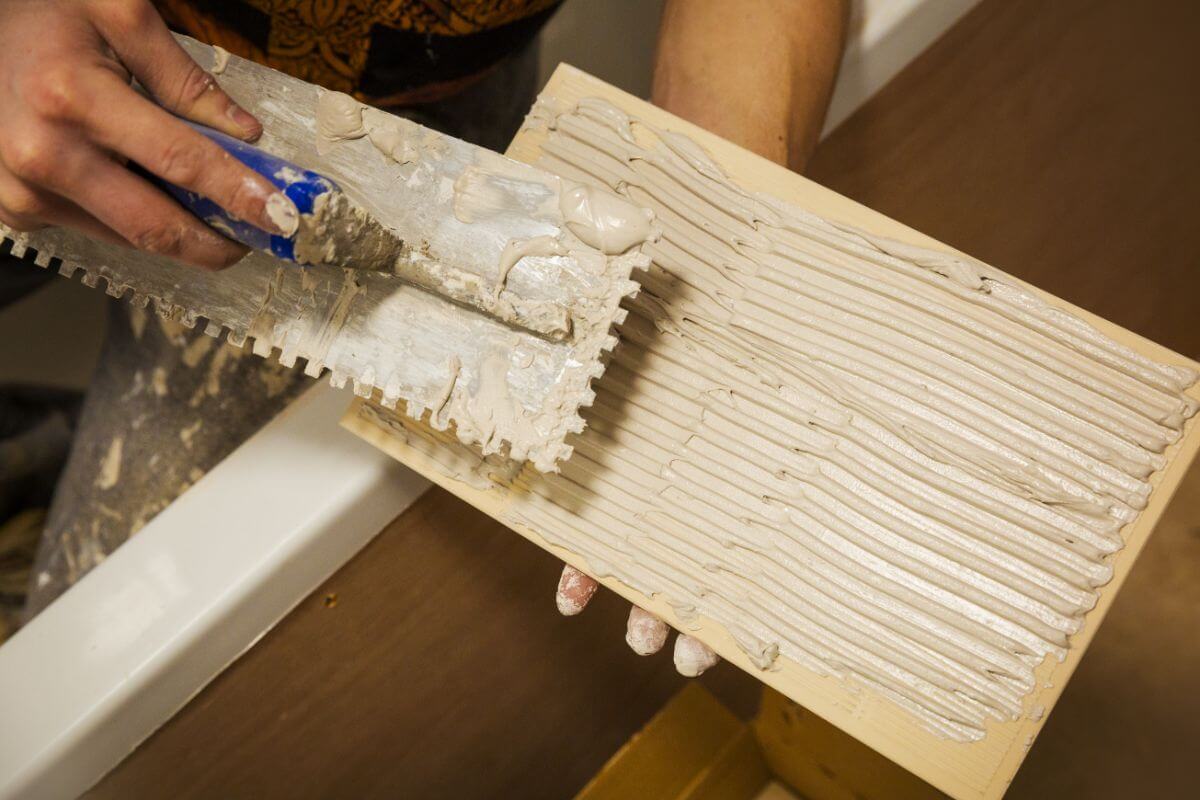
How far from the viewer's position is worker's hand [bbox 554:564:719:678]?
0.75 meters

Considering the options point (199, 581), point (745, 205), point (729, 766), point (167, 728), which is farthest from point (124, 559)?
point (729, 766)

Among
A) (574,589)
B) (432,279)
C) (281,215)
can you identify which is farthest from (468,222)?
(574,589)

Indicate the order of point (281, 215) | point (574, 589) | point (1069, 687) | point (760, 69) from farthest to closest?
point (1069, 687) < point (760, 69) < point (574, 589) < point (281, 215)

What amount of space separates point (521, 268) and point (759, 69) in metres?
0.42

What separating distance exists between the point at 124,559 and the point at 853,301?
29.2 inches

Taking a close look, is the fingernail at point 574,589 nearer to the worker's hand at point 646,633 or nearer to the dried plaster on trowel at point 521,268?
the worker's hand at point 646,633

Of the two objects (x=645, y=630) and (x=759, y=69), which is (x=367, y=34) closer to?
(x=759, y=69)

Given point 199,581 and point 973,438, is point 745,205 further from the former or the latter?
point 199,581

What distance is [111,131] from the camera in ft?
1.89

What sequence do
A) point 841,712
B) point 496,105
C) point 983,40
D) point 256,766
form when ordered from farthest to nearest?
point 496,105
point 983,40
point 256,766
point 841,712

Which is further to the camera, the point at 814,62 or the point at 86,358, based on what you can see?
the point at 86,358

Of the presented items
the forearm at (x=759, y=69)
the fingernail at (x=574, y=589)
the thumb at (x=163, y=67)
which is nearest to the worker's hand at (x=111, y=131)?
the thumb at (x=163, y=67)

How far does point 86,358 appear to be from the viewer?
1.54 m

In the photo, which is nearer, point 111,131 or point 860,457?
point 111,131
